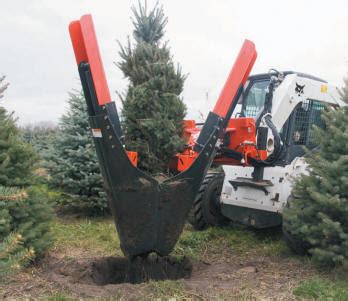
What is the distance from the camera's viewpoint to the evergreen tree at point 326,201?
409cm

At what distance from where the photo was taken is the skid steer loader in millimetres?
3590

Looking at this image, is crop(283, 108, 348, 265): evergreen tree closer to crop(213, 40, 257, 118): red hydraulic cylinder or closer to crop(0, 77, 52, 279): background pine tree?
crop(213, 40, 257, 118): red hydraulic cylinder

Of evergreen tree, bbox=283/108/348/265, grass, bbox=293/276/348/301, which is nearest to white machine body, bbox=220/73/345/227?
evergreen tree, bbox=283/108/348/265

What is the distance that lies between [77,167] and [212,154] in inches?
150

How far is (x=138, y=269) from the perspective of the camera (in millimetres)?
4473

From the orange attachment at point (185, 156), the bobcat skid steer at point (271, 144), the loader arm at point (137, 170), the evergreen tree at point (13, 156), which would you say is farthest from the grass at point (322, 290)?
the evergreen tree at point (13, 156)

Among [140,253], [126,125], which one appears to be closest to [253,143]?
[126,125]

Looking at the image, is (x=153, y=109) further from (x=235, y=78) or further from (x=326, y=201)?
(x=326, y=201)

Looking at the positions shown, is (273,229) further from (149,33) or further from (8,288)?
(8,288)

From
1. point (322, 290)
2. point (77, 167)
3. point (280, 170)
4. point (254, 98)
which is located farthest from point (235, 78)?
point (77, 167)

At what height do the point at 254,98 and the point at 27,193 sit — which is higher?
the point at 254,98

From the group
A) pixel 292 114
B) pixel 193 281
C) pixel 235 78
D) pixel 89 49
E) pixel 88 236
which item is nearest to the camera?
pixel 89 49

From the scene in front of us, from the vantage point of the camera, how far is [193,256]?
17.4 feet

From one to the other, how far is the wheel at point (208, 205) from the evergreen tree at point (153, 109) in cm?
177
